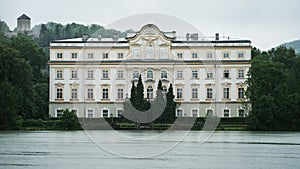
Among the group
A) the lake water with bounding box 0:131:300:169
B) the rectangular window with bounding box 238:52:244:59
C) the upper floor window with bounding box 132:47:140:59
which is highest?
the upper floor window with bounding box 132:47:140:59

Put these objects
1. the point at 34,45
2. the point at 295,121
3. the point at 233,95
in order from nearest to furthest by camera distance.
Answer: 1. the point at 295,121
2. the point at 233,95
3. the point at 34,45

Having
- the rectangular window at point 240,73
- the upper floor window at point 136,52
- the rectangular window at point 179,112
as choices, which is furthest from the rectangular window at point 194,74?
Result: the upper floor window at point 136,52

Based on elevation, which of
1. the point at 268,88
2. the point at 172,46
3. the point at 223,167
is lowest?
the point at 223,167

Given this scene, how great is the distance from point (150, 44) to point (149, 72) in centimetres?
330

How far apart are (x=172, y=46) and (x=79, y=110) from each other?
510 inches

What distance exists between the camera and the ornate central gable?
254 ft

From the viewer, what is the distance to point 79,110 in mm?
78625

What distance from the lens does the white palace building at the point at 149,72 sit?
77.8 meters

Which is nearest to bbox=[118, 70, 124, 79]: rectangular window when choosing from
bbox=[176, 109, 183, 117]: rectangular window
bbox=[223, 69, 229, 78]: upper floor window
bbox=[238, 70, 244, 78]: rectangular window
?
bbox=[176, 109, 183, 117]: rectangular window

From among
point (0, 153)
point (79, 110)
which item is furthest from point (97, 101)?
point (0, 153)

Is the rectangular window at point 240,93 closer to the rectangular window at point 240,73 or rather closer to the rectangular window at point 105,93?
the rectangular window at point 240,73

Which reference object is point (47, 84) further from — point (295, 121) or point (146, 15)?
point (146, 15)

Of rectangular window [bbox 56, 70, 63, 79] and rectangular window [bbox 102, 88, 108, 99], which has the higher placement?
rectangular window [bbox 56, 70, 63, 79]

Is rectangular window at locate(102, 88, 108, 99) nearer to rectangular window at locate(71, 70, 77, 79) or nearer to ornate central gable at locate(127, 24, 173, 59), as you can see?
rectangular window at locate(71, 70, 77, 79)
